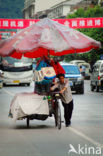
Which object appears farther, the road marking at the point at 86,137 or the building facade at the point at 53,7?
the building facade at the point at 53,7

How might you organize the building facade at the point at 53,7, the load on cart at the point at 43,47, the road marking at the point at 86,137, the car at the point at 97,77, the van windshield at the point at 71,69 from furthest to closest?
the building facade at the point at 53,7 → the car at the point at 97,77 → the van windshield at the point at 71,69 → the load on cart at the point at 43,47 → the road marking at the point at 86,137

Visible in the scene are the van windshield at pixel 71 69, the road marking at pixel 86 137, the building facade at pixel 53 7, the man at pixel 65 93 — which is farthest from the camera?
the building facade at pixel 53 7

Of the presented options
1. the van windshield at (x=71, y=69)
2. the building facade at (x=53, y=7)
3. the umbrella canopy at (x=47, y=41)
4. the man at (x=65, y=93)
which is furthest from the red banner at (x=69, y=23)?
the building facade at (x=53, y=7)

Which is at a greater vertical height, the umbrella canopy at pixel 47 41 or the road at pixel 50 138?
the umbrella canopy at pixel 47 41

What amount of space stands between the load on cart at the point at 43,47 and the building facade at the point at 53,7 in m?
92.4

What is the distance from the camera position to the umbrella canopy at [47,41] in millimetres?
14086

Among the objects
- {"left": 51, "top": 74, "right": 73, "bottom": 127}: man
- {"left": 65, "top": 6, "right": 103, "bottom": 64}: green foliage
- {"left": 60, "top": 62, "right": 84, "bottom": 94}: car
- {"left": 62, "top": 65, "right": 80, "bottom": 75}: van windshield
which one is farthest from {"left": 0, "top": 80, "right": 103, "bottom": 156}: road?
{"left": 65, "top": 6, "right": 103, "bottom": 64}: green foliage

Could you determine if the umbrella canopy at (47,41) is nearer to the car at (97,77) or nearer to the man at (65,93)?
the man at (65,93)

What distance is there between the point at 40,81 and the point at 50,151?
4.56 m

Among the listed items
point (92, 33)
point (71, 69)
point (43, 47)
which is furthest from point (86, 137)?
point (92, 33)

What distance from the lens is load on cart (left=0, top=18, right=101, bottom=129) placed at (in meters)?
14.0

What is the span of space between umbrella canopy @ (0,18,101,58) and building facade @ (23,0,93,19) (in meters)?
92.3

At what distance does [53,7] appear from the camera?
479ft

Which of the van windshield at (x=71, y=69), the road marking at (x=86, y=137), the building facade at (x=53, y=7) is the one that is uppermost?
the road marking at (x=86, y=137)
